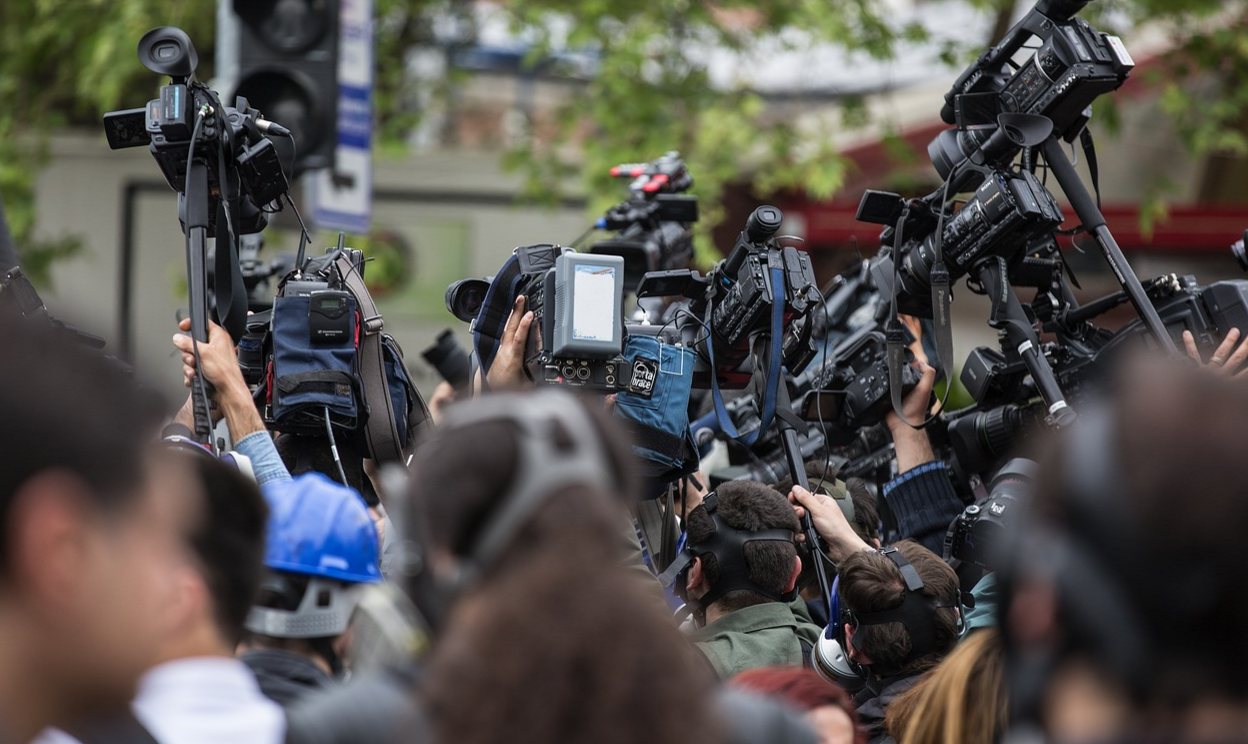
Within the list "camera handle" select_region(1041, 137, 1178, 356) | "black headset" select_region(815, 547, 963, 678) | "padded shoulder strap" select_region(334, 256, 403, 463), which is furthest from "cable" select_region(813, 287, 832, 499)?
"padded shoulder strap" select_region(334, 256, 403, 463)

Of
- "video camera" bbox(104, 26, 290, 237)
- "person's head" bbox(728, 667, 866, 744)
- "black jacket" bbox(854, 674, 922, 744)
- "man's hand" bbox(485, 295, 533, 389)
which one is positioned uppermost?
"video camera" bbox(104, 26, 290, 237)

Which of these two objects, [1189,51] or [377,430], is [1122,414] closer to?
[377,430]

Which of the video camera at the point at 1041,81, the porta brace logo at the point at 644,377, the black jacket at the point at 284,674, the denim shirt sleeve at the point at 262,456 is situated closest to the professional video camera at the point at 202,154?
the denim shirt sleeve at the point at 262,456

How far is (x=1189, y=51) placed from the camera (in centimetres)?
1003

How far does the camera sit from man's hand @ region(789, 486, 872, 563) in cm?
408

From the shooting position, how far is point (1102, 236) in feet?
14.1

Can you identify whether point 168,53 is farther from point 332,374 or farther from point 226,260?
point 332,374

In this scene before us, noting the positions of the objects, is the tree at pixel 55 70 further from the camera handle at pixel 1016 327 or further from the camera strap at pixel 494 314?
the camera handle at pixel 1016 327

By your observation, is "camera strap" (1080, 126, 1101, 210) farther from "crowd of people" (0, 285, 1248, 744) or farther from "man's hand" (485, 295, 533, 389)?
"crowd of people" (0, 285, 1248, 744)

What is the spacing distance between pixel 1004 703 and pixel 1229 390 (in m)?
0.96

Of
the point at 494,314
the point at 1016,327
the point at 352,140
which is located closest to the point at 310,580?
the point at 494,314

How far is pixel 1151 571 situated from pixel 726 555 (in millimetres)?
2581

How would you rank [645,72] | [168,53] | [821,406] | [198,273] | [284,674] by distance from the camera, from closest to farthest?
[284,674] → [198,273] → [168,53] → [821,406] → [645,72]

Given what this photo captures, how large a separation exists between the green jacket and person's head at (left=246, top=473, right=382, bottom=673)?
1.41 m
